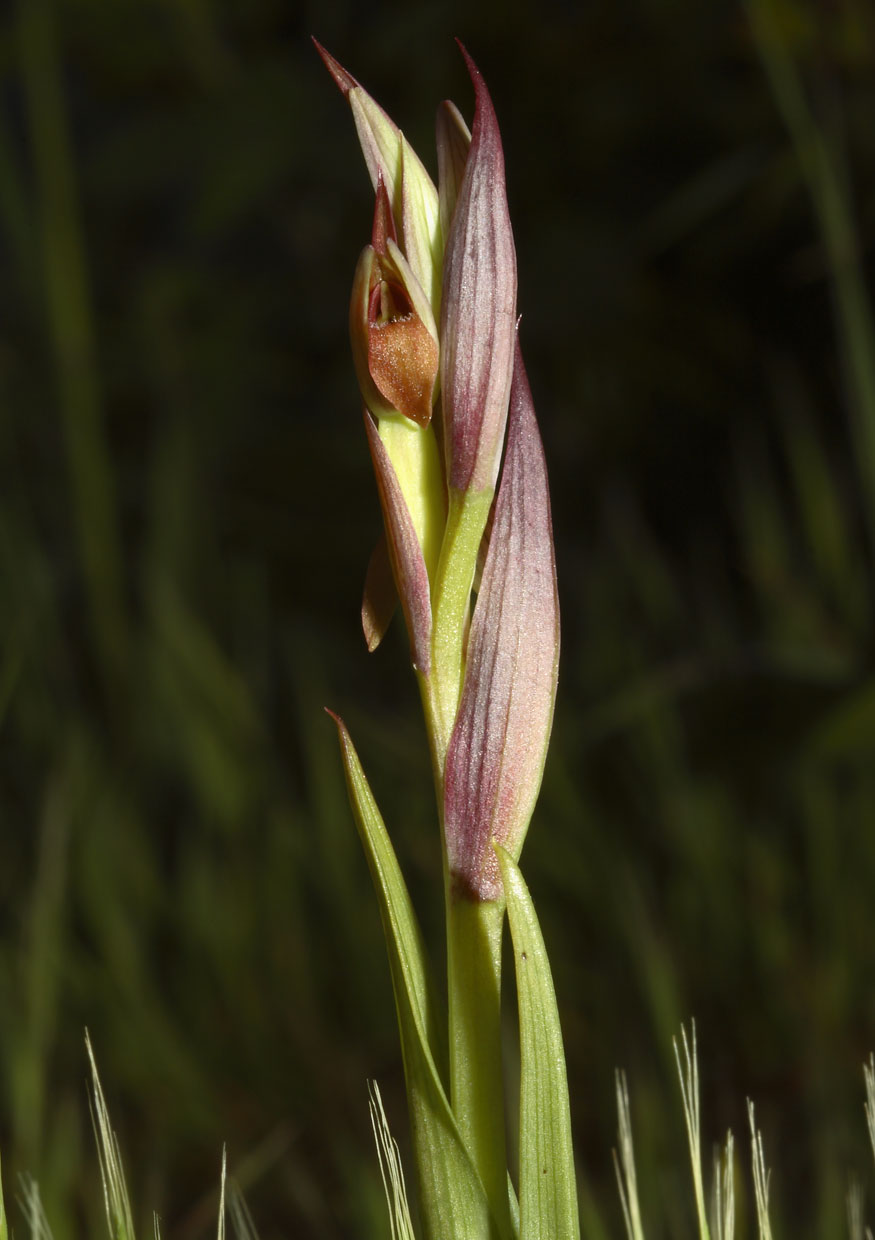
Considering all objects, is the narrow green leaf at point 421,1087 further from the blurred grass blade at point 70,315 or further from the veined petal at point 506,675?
the blurred grass blade at point 70,315

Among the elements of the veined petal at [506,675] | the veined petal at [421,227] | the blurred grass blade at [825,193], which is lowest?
the veined petal at [506,675]

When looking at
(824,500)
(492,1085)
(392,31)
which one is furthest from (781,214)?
(492,1085)

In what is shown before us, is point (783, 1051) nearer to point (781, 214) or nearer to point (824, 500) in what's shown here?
point (824, 500)

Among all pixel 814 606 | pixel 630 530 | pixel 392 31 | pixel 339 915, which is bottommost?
pixel 339 915

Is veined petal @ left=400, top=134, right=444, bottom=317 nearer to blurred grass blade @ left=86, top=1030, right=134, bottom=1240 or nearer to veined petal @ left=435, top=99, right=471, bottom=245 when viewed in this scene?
veined petal @ left=435, top=99, right=471, bottom=245

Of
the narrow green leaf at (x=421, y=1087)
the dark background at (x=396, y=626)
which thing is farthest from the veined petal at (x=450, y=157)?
the dark background at (x=396, y=626)

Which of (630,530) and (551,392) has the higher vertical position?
(551,392)
